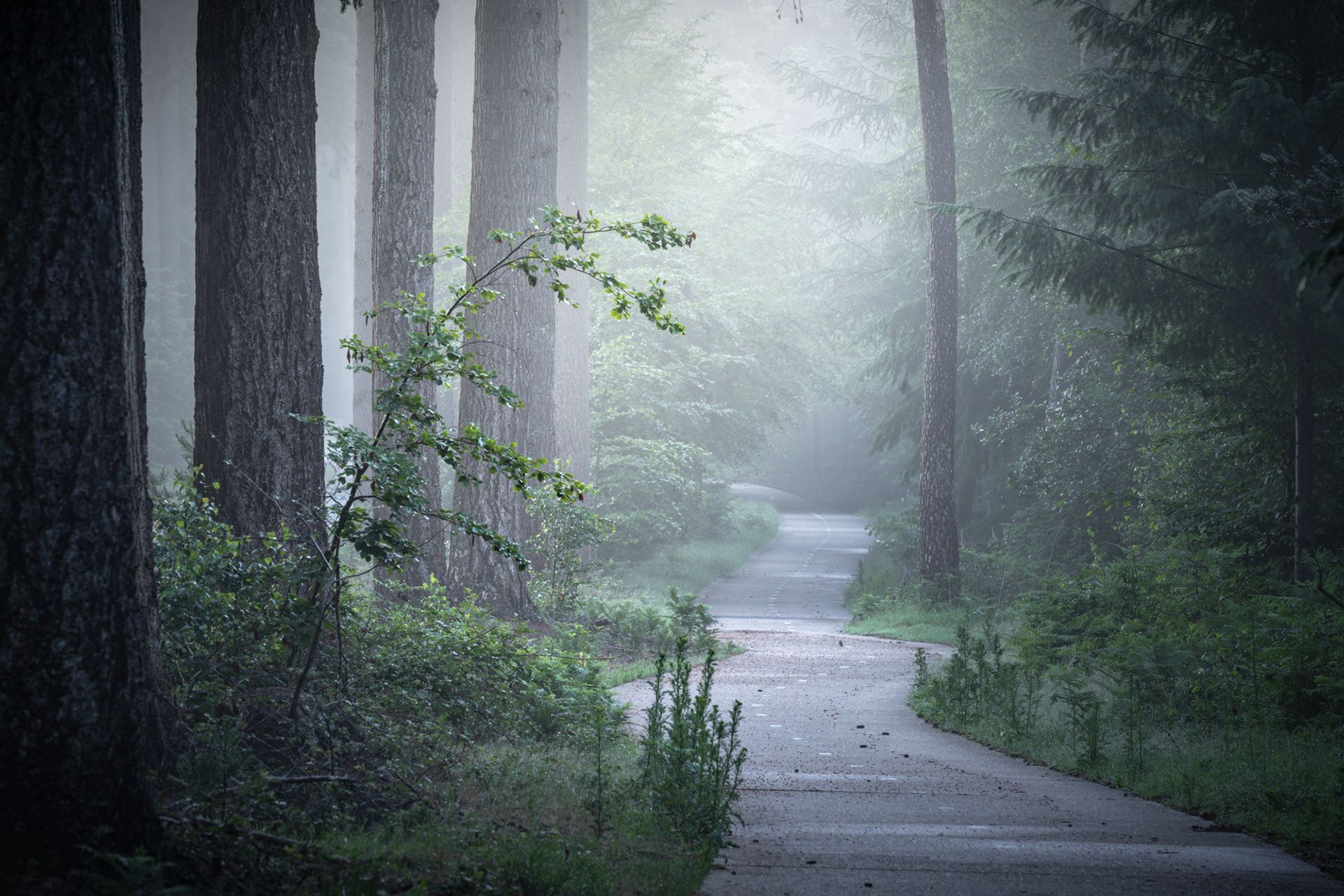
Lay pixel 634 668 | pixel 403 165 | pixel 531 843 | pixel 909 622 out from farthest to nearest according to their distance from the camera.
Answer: pixel 909 622, pixel 403 165, pixel 634 668, pixel 531 843

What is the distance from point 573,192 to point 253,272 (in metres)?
14.8

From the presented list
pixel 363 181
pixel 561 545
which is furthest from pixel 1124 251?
pixel 363 181

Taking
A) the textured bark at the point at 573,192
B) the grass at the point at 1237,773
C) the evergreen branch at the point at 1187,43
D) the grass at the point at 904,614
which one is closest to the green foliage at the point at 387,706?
the grass at the point at 1237,773

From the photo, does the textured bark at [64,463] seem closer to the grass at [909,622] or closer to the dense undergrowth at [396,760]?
the dense undergrowth at [396,760]

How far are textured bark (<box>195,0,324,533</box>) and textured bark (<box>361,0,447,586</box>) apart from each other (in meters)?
4.32

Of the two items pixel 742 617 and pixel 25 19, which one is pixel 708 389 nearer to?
pixel 742 617

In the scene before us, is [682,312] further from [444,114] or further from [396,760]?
[396,760]

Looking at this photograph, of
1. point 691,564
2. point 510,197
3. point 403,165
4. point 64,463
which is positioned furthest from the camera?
point 691,564

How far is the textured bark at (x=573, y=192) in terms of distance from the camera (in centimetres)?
2119

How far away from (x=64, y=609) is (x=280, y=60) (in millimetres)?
5464

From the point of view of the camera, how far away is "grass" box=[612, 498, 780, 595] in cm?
2304

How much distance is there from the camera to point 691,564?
85.7ft

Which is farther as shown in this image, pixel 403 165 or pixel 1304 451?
pixel 403 165

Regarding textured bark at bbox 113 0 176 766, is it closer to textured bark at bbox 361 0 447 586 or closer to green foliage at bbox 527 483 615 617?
textured bark at bbox 361 0 447 586
